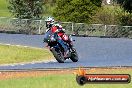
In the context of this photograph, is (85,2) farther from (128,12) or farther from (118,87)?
(118,87)

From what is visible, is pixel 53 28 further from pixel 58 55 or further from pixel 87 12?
pixel 87 12

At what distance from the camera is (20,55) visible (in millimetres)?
22609

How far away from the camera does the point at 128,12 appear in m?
42.2

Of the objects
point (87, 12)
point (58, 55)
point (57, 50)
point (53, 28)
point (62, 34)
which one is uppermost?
point (53, 28)

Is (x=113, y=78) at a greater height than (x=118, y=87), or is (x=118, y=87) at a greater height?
(x=113, y=78)

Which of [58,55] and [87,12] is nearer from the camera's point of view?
[58,55]

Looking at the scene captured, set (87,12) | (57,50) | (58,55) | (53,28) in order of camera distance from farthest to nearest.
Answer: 1. (87,12)
2. (57,50)
3. (58,55)
4. (53,28)

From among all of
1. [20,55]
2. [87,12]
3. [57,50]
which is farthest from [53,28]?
[87,12]

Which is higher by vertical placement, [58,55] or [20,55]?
[58,55]

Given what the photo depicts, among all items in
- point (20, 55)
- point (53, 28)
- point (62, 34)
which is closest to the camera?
point (53, 28)

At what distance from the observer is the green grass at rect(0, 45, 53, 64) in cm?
2108

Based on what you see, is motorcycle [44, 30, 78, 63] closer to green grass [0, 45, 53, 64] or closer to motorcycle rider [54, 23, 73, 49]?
motorcycle rider [54, 23, 73, 49]

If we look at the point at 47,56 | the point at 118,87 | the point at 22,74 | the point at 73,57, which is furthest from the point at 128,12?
the point at 118,87

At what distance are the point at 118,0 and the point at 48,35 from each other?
894 inches
